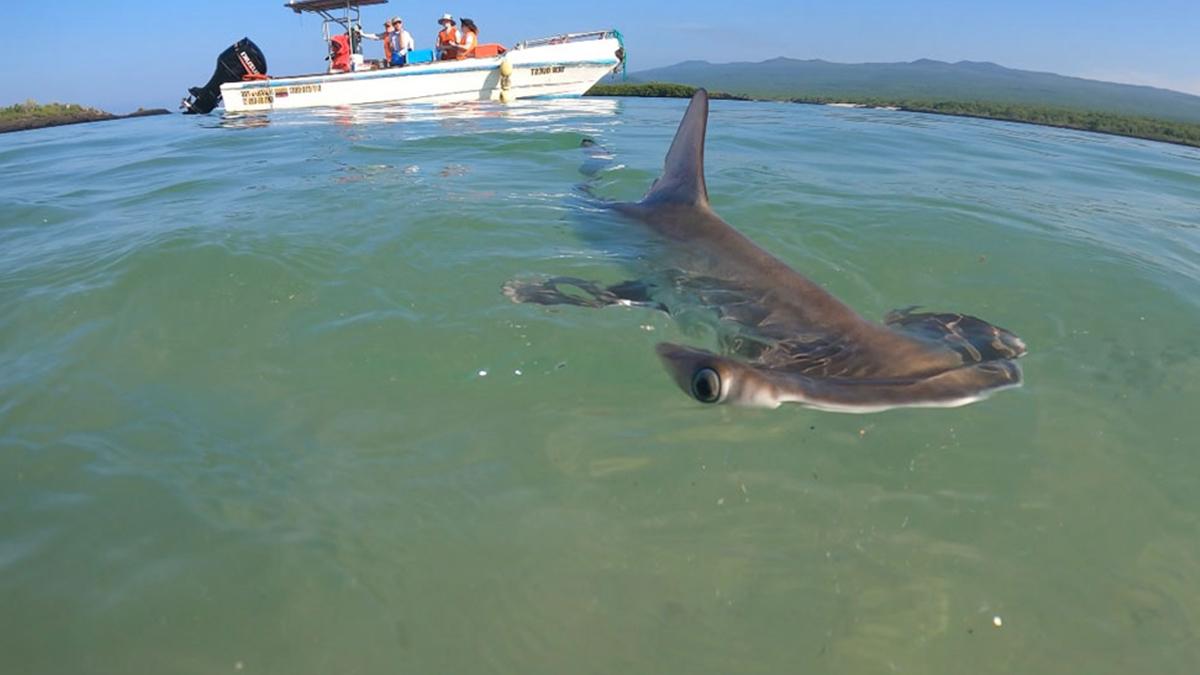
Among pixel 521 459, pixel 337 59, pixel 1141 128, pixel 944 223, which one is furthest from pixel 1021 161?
pixel 337 59

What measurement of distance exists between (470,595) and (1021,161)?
40.6 ft

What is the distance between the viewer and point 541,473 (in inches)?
117

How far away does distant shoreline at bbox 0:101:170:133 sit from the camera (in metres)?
22.1

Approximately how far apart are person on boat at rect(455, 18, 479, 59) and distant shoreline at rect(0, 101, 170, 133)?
473 inches

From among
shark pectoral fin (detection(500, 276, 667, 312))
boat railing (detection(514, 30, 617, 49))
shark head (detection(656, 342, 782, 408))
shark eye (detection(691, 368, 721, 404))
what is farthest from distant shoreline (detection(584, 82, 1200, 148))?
shark eye (detection(691, 368, 721, 404))

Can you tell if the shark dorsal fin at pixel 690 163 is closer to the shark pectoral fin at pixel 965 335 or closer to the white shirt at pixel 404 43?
the shark pectoral fin at pixel 965 335

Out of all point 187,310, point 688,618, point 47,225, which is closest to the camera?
point 688,618

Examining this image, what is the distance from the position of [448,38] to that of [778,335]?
23935 millimetres

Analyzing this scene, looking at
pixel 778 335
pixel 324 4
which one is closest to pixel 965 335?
pixel 778 335

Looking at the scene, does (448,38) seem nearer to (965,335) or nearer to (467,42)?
(467,42)

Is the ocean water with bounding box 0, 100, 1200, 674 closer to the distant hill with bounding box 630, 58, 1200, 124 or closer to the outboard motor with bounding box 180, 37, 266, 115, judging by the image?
the outboard motor with bounding box 180, 37, 266, 115

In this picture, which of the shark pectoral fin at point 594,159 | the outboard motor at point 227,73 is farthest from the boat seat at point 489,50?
the shark pectoral fin at point 594,159

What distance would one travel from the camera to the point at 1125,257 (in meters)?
5.82

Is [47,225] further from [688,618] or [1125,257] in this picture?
[1125,257]
